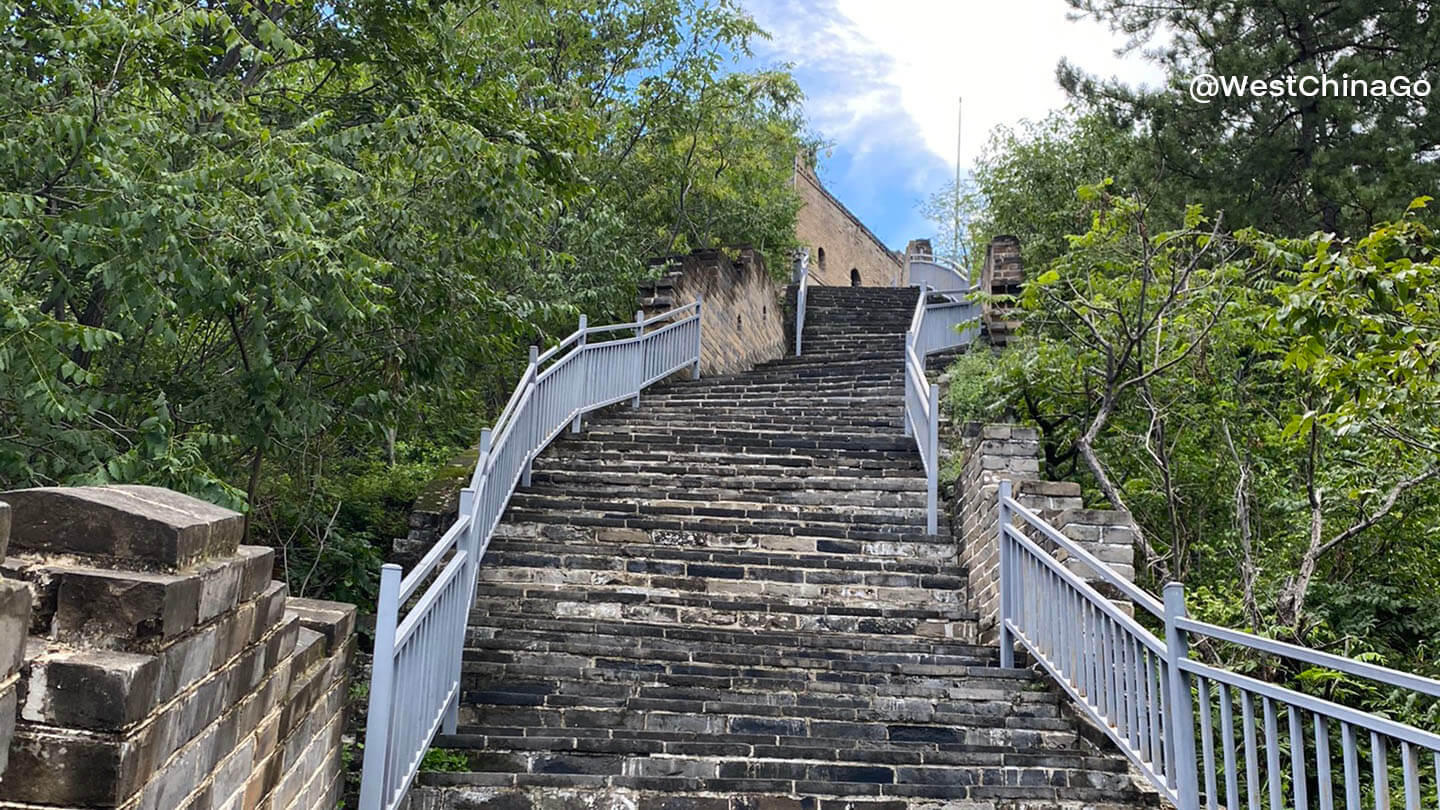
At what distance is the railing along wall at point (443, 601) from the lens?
3.75 metres

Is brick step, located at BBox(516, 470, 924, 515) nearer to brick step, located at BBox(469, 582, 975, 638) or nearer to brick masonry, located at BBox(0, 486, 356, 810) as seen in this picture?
brick step, located at BBox(469, 582, 975, 638)

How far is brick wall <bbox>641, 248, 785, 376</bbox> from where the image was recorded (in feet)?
43.9

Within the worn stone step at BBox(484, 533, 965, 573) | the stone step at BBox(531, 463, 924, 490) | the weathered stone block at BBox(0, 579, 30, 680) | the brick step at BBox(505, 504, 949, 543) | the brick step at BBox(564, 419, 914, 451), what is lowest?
the worn stone step at BBox(484, 533, 965, 573)

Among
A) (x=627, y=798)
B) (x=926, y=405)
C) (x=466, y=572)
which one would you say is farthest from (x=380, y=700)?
(x=926, y=405)

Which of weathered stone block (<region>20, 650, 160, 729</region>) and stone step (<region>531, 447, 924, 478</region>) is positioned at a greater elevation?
stone step (<region>531, 447, 924, 478</region>)

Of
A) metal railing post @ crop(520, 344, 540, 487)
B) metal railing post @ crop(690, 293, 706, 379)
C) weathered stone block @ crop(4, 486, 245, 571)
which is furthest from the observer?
metal railing post @ crop(690, 293, 706, 379)

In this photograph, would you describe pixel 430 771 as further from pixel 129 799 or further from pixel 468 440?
pixel 468 440

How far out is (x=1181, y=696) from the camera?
13.1 ft

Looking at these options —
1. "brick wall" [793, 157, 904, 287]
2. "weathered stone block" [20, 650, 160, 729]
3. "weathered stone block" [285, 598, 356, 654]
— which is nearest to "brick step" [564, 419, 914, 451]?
"weathered stone block" [285, 598, 356, 654]

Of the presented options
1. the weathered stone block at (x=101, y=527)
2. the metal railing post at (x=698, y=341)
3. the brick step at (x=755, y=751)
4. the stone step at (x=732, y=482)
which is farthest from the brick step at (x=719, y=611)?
the metal railing post at (x=698, y=341)

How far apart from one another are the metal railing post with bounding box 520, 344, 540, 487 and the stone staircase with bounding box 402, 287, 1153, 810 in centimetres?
13

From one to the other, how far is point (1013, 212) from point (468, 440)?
12361 mm

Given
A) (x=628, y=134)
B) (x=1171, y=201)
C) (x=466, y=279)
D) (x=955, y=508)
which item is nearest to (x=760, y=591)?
(x=955, y=508)

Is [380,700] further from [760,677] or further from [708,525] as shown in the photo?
[708,525]
